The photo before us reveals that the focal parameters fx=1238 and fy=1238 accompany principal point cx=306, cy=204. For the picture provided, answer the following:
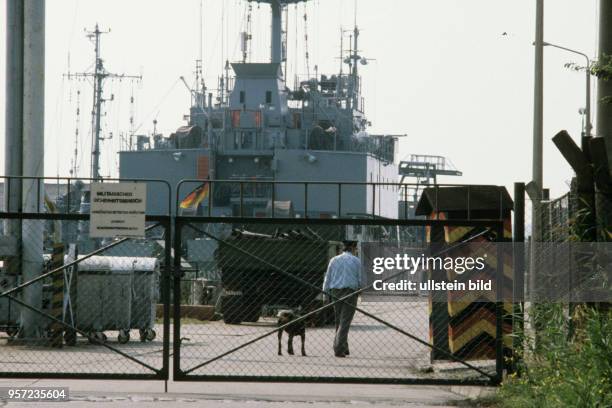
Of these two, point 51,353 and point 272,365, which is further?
point 51,353

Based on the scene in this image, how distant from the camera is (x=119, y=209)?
38.8 ft

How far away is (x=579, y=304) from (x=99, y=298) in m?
10.0

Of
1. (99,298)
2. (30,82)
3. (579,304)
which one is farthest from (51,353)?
(579,304)

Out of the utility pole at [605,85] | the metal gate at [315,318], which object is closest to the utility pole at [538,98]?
the metal gate at [315,318]

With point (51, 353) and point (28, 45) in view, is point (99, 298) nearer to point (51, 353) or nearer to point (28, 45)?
point (51, 353)

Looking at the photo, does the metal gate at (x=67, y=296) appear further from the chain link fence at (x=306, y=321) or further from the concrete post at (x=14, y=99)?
the chain link fence at (x=306, y=321)

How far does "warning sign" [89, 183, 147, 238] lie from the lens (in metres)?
11.7

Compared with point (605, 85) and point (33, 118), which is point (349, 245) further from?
point (605, 85)

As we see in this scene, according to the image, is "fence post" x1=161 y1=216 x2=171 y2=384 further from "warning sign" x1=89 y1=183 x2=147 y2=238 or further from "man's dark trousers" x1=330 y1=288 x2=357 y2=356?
"man's dark trousers" x1=330 y1=288 x2=357 y2=356

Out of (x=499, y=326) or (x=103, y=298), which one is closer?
(x=499, y=326)

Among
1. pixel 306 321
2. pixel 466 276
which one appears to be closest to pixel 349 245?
pixel 466 276

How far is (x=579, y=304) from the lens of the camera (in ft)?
33.7

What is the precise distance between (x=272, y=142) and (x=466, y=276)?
52.4 m

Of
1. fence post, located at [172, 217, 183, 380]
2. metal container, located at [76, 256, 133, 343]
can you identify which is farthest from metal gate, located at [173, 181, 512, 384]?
metal container, located at [76, 256, 133, 343]
